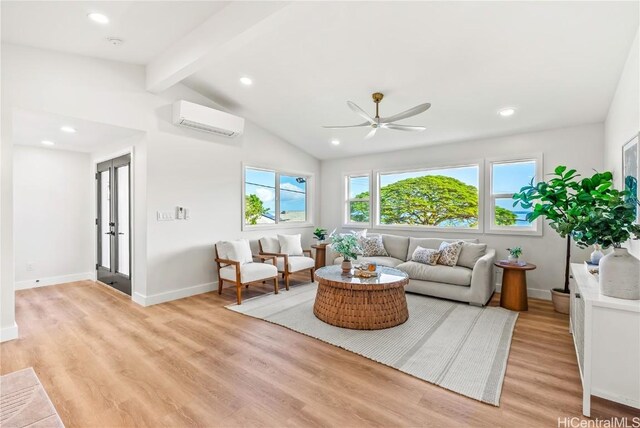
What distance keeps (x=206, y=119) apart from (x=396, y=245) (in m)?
3.78

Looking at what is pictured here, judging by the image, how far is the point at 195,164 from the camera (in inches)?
182

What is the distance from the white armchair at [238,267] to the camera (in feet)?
13.9

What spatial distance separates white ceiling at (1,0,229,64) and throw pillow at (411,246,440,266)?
4095 mm

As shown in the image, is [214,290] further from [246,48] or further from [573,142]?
[573,142]

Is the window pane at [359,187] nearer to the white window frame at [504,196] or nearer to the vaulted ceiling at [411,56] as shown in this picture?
the vaulted ceiling at [411,56]

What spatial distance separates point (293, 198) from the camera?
6695 millimetres

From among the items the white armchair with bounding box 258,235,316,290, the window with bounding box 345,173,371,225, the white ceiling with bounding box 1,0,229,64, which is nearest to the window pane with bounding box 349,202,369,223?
the window with bounding box 345,173,371,225

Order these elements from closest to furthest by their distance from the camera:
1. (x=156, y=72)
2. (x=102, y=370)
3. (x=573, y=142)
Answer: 1. (x=102, y=370)
2. (x=156, y=72)
3. (x=573, y=142)

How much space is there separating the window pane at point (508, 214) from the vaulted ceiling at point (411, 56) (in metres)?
1.13

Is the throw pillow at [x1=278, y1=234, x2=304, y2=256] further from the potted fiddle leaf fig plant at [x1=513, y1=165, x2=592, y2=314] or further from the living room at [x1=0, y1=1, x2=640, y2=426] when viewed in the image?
the potted fiddle leaf fig plant at [x1=513, y1=165, x2=592, y2=314]

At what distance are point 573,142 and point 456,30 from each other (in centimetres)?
289

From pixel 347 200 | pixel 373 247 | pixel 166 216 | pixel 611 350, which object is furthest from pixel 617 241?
pixel 347 200

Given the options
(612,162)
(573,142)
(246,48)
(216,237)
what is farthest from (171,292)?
(573,142)

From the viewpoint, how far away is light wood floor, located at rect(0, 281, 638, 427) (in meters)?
1.91
